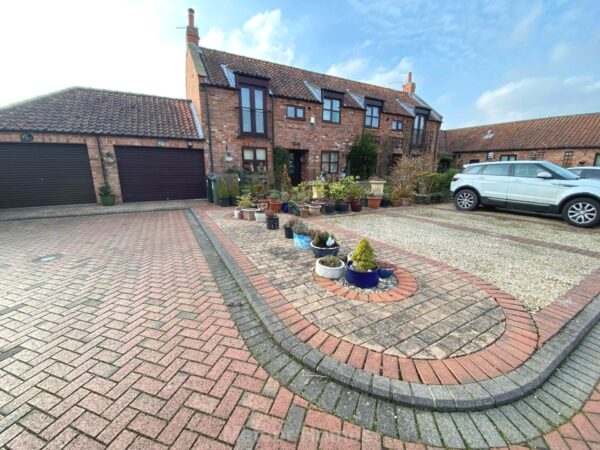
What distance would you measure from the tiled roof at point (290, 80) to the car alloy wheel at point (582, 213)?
11382 millimetres

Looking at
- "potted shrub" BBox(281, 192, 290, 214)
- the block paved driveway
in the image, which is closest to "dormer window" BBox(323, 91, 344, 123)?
"potted shrub" BBox(281, 192, 290, 214)

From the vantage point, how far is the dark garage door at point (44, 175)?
29.0ft

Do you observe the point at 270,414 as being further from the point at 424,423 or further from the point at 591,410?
the point at 591,410

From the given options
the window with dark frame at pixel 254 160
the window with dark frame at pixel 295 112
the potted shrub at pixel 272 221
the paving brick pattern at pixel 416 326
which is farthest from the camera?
the window with dark frame at pixel 295 112

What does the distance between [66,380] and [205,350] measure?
0.95 m

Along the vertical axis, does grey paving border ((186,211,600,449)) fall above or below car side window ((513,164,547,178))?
below

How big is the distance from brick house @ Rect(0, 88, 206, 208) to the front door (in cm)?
482

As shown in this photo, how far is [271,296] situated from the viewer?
110 inches

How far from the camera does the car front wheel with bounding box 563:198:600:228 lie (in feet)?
19.3

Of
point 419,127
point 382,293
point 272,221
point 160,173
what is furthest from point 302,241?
point 419,127

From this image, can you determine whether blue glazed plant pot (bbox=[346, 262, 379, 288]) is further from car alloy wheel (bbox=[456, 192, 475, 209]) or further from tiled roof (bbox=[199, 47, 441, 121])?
tiled roof (bbox=[199, 47, 441, 121])

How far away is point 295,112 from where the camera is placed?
13.0 metres

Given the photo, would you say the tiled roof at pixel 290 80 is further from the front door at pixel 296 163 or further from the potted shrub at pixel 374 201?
the potted shrub at pixel 374 201

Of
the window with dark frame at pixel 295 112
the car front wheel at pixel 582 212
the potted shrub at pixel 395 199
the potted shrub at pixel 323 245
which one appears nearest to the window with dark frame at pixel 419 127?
the window with dark frame at pixel 295 112
